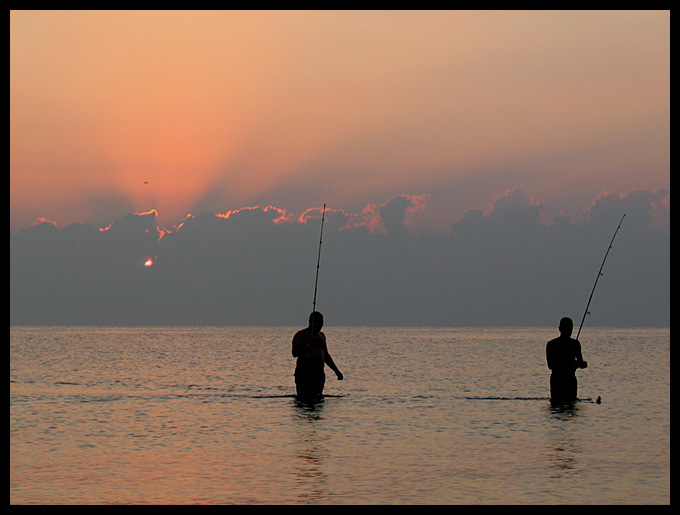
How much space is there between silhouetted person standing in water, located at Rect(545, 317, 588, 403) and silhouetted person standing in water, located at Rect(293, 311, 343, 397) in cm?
406

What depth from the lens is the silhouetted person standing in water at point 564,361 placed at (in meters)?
18.7

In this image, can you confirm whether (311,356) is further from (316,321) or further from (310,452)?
(310,452)

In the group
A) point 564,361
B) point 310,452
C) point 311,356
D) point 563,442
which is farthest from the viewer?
point 311,356

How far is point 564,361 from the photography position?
62.6 feet

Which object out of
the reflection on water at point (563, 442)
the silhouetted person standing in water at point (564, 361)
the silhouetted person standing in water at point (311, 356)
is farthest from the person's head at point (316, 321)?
the reflection on water at point (563, 442)

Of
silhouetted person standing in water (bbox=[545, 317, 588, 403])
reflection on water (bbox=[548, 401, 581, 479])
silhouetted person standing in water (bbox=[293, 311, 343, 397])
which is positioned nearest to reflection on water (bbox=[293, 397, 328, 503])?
silhouetted person standing in water (bbox=[293, 311, 343, 397])

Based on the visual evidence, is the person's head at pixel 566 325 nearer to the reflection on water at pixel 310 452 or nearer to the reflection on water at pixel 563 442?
the reflection on water at pixel 563 442

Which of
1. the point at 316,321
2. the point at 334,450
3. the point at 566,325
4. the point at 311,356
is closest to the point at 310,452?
the point at 334,450

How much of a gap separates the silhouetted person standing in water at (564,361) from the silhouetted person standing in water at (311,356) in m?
4.06

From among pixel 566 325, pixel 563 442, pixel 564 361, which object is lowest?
pixel 563 442

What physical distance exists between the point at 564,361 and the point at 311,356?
15.6 feet

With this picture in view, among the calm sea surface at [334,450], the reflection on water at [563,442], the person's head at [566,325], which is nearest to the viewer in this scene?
the calm sea surface at [334,450]

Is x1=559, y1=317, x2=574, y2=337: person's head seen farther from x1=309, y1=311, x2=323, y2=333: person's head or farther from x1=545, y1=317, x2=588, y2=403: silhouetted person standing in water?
x1=309, y1=311, x2=323, y2=333: person's head
